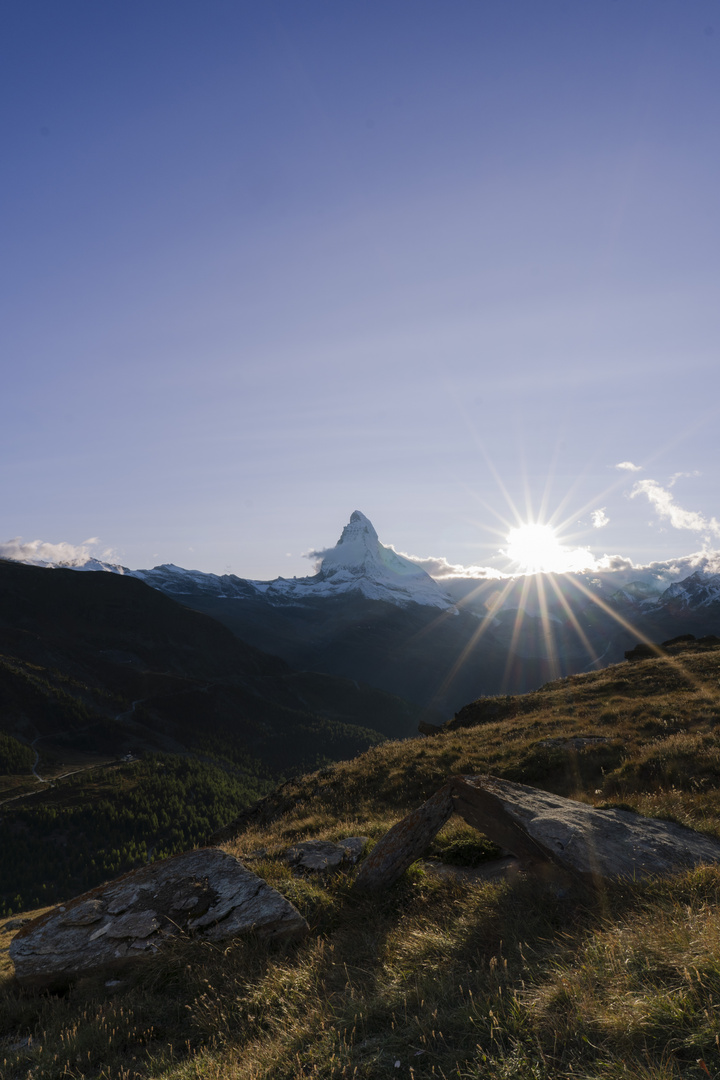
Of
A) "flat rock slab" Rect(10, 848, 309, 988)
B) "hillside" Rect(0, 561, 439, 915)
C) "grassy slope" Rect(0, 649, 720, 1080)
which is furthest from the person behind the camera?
"hillside" Rect(0, 561, 439, 915)

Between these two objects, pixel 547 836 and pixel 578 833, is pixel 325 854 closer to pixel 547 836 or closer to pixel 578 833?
pixel 547 836

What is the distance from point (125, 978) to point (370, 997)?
4636 millimetres

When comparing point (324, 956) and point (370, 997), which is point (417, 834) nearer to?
point (324, 956)

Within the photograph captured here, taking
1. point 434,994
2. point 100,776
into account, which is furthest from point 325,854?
point 100,776

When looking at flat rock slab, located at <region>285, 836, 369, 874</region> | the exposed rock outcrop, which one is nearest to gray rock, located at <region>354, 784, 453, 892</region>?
the exposed rock outcrop

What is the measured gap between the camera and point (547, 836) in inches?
344

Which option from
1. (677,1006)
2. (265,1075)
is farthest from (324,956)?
(677,1006)

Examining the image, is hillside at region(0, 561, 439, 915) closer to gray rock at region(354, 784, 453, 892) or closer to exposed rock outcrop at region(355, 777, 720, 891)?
gray rock at region(354, 784, 453, 892)

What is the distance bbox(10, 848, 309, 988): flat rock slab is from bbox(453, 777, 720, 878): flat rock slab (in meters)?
3.82

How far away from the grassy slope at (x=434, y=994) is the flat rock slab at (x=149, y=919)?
36cm

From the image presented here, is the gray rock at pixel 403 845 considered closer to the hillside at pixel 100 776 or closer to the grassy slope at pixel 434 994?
the grassy slope at pixel 434 994

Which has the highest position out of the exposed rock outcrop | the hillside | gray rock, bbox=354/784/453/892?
the exposed rock outcrop

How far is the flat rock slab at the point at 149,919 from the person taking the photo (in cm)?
853

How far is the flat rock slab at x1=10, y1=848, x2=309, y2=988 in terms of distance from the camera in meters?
8.53
